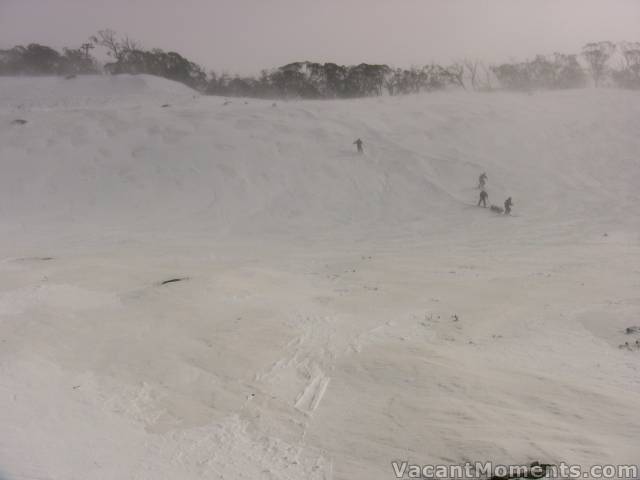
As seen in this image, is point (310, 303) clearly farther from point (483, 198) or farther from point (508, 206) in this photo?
point (483, 198)

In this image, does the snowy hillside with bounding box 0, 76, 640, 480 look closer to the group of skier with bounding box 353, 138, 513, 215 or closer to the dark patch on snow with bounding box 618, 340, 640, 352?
the dark patch on snow with bounding box 618, 340, 640, 352

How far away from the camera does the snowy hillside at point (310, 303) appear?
11.5ft

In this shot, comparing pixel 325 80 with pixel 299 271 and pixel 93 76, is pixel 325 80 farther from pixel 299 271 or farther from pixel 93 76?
pixel 299 271

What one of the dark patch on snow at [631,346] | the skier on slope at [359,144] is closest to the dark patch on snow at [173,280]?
the dark patch on snow at [631,346]

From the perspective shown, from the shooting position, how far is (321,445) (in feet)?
11.5

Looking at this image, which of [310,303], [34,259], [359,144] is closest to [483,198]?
[359,144]

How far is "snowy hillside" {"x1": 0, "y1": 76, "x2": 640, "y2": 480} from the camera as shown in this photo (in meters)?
3.52

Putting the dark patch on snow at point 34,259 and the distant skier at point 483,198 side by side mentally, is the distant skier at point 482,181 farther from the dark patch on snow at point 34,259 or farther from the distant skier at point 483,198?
the dark patch on snow at point 34,259

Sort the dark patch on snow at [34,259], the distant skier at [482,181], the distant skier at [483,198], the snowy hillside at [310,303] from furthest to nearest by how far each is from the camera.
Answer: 1. the distant skier at [482,181]
2. the distant skier at [483,198]
3. the dark patch on snow at [34,259]
4. the snowy hillside at [310,303]

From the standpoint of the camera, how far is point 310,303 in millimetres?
6512

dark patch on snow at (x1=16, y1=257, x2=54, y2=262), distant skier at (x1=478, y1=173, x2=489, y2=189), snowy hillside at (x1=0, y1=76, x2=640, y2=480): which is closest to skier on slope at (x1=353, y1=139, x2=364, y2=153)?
snowy hillside at (x1=0, y1=76, x2=640, y2=480)

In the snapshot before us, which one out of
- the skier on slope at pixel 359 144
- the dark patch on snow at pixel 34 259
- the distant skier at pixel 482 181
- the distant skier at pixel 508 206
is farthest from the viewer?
the skier on slope at pixel 359 144

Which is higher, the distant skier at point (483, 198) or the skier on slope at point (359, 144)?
the skier on slope at point (359, 144)

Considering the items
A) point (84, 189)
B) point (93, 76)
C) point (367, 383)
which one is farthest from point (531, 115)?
point (93, 76)
